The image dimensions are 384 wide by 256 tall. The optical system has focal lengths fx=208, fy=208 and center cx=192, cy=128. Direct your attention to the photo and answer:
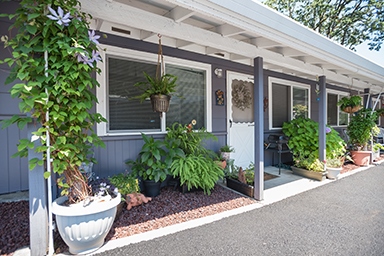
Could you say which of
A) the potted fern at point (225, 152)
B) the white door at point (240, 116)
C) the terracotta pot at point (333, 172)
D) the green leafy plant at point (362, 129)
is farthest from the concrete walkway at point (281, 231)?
the green leafy plant at point (362, 129)

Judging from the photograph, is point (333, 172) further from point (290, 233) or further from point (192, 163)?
point (192, 163)

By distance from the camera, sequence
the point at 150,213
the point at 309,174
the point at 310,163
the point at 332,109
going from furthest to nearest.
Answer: the point at 332,109, the point at 310,163, the point at 309,174, the point at 150,213

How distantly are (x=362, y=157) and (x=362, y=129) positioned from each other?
27.2 inches

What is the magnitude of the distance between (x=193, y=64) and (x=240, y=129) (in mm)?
1718

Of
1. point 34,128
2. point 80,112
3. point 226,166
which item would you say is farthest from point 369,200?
point 34,128

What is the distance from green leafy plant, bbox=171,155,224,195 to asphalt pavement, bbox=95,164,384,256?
662mm

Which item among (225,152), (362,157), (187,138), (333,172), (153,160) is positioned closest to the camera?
(153,160)

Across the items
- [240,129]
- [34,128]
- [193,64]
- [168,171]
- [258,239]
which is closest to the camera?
[34,128]

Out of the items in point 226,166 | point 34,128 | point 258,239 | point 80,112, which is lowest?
point 258,239

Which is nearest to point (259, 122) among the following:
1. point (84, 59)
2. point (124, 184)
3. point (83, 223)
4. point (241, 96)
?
point (241, 96)

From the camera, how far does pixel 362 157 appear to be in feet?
16.5

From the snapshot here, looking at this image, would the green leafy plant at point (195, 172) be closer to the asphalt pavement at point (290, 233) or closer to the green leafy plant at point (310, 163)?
the asphalt pavement at point (290, 233)

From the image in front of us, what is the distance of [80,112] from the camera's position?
5.58 feet

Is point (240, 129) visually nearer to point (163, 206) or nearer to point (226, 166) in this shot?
point (226, 166)
